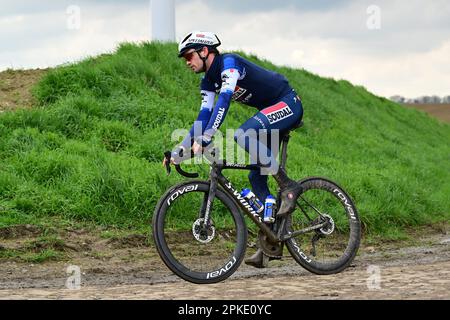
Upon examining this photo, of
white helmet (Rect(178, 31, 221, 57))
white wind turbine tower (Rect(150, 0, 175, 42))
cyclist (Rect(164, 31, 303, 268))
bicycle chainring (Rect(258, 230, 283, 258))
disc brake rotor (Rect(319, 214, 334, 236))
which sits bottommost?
bicycle chainring (Rect(258, 230, 283, 258))

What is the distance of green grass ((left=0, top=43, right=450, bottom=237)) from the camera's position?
37.0 feet

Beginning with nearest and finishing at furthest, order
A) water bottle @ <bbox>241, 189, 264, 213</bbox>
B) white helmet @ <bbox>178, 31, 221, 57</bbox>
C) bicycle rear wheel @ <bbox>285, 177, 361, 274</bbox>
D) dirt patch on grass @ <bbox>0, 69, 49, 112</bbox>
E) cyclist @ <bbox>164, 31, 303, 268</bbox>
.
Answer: cyclist @ <bbox>164, 31, 303, 268</bbox>
white helmet @ <bbox>178, 31, 221, 57</bbox>
water bottle @ <bbox>241, 189, 264, 213</bbox>
bicycle rear wheel @ <bbox>285, 177, 361, 274</bbox>
dirt patch on grass @ <bbox>0, 69, 49, 112</bbox>

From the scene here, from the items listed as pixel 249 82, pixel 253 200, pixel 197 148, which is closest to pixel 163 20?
pixel 249 82

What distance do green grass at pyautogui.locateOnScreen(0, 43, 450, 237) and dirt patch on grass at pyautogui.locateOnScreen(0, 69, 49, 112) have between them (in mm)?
330

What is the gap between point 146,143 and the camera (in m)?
13.7

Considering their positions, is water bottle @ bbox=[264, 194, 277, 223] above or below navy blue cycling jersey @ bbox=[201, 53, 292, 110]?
below

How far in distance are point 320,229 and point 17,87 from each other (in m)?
10.0

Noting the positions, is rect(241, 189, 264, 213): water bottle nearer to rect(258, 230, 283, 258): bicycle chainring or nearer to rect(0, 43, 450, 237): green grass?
rect(258, 230, 283, 258): bicycle chainring

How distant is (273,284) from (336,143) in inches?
456

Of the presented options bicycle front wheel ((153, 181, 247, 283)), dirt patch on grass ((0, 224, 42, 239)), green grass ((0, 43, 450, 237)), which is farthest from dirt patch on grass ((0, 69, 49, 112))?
bicycle front wheel ((153, 181, 247, 283))

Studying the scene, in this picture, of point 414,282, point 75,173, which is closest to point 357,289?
point 414,282

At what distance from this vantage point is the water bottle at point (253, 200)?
728cm

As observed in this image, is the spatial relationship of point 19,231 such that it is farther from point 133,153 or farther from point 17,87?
point 17,87
